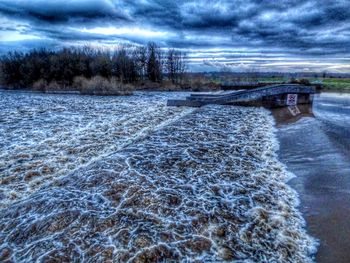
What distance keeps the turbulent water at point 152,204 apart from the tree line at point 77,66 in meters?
39.6

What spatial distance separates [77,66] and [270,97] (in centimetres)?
3852

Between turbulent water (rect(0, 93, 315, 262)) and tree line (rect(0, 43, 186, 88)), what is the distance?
39.6 metres

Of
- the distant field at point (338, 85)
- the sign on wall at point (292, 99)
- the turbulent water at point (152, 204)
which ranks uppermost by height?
the distant field at point (338, 85)

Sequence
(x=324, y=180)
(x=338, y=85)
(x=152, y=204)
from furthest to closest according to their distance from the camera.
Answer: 1. (x=338, y=85)
2. (x=324, y=180)
3. (x=152, y=204)

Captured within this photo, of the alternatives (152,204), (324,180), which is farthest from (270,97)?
(152,204)

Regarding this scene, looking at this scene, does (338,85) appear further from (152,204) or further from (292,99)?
(152,204)

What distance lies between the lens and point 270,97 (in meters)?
20.9

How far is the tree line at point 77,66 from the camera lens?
4828 cm

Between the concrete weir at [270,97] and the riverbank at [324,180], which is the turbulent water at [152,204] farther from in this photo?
the concrete weir at [270,97]

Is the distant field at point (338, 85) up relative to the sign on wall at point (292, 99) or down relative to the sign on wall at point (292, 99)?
up

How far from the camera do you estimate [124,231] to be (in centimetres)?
415

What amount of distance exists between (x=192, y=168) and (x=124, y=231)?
118 inches

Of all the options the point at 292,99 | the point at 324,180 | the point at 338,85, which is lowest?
the point at 324,180

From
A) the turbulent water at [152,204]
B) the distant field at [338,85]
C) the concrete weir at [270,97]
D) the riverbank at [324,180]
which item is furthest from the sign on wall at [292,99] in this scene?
the distant field at [338,85]
